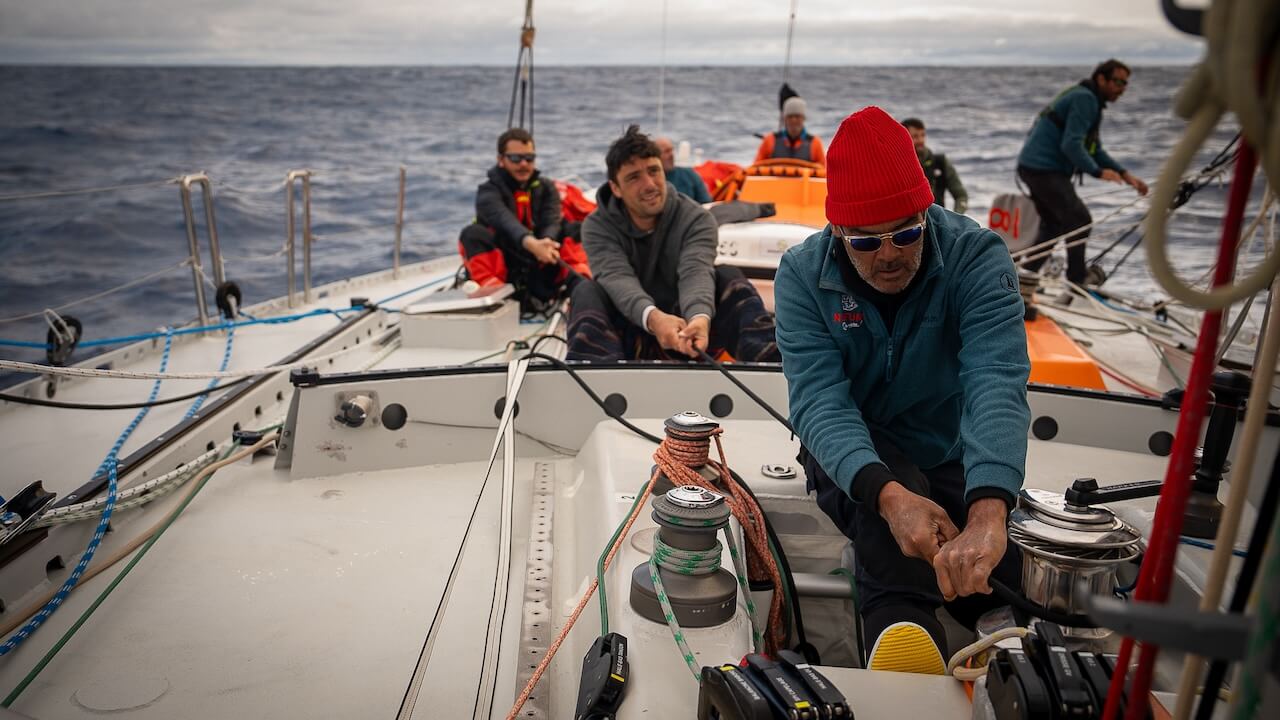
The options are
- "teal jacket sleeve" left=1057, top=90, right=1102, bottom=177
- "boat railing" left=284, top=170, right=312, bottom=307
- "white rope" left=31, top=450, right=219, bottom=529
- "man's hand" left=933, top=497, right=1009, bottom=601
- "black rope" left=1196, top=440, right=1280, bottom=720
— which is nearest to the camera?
"black rope" left=1196, top=440, right=1280, bottom=720

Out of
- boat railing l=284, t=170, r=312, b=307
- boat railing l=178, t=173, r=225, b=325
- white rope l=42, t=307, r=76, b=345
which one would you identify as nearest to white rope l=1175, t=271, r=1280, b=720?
boat railing l=178, t=173, r=225, b=325

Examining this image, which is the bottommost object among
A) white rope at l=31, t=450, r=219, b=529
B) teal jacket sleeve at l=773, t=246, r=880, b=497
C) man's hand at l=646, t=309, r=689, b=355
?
white rope at l=31, t=450, r=219, b=529

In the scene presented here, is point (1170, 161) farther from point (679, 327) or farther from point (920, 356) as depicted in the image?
point (679, 327)

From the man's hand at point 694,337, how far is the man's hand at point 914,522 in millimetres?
1312

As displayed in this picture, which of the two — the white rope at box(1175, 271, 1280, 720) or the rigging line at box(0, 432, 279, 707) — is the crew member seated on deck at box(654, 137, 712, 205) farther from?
the white rope at box(1175, 271, 1280, 720)

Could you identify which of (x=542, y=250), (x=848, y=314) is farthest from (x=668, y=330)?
(x=542, y=250)

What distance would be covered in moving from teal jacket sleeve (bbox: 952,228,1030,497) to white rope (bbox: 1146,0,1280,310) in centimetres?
85

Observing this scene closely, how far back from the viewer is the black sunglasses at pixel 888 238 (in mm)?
1500

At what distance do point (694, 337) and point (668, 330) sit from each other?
87 mm

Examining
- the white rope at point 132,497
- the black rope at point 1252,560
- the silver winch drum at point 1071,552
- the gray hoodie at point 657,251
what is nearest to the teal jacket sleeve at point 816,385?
the silver winch drum at point 1071,552

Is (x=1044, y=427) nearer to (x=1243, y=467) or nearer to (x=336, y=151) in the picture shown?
(x=1243, y=467)

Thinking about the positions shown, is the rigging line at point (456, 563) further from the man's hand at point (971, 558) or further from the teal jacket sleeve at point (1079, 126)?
the teal jacket sleeve at point (1079, 126)

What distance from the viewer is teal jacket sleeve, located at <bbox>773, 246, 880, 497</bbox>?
152 cm

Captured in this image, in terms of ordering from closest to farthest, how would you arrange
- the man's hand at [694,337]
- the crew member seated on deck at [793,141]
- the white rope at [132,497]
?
the white rope at [132,497] < the man's hand at [694,337] < the crew member seated on deck at [793,141]
